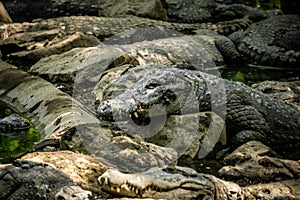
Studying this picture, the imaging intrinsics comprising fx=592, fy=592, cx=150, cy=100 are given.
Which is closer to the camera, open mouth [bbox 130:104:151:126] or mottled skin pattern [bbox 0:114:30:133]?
open mouth [bbox 130:104:151:126]

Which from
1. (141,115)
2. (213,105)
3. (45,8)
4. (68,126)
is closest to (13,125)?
(68,126)

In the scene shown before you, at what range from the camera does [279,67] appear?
32.9 feet

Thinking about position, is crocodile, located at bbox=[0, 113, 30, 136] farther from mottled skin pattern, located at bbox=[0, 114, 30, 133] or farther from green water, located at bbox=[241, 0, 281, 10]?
green water, located at bbox=[241, 0, 281, 10]

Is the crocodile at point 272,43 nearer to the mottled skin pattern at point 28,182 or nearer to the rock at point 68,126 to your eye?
the rock at point 68,126

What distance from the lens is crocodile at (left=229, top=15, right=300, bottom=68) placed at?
32.9ft

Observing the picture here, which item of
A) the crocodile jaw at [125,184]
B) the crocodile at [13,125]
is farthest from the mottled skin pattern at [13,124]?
the crocodile jaw at [125,184]

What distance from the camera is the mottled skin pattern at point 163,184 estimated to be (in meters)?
3.87

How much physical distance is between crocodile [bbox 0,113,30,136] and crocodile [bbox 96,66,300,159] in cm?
121

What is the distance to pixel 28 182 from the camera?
387cm

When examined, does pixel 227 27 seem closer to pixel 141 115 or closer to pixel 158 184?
pixel 141 115

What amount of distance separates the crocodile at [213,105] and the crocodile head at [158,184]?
1.56 m

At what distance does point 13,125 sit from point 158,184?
304 centimetres

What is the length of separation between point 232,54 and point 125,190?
6778mm

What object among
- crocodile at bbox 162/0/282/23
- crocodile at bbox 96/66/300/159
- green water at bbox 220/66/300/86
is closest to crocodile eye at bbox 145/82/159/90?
crocodile at bbox 96/66/300/159
